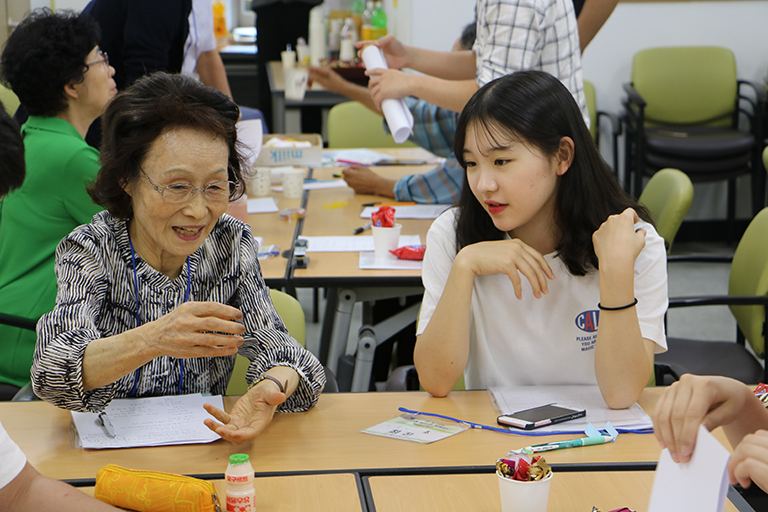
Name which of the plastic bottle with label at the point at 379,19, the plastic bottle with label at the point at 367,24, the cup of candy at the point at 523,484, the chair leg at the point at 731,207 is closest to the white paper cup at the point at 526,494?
the cup of candy at the point at 523,484

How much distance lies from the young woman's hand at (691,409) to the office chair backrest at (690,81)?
451cm

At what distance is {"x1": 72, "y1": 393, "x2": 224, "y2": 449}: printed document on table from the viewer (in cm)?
130

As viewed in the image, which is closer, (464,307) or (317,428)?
(317,428)

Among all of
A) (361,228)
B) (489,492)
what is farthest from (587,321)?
(361,228)

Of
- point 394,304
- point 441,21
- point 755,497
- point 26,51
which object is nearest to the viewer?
point 755,497

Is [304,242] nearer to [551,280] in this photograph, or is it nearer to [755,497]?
[551,280]

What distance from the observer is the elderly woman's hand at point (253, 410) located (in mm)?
1265

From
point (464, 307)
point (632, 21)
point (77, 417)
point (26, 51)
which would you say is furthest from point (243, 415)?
point (632, 21)

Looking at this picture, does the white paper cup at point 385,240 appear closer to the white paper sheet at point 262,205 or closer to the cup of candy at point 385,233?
the cup of candy at point 385,233

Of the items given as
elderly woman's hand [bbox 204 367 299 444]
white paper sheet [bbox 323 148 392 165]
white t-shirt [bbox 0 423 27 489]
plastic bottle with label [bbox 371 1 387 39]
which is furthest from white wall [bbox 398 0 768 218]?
white t-shirt [bbox 0 423 27 489]

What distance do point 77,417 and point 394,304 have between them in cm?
187

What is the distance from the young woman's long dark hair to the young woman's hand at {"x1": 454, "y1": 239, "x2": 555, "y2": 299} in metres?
0.12

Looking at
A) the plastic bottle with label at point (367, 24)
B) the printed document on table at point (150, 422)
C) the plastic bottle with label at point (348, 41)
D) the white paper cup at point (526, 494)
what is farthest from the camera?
the plastic bottle with label at point (367, 24)

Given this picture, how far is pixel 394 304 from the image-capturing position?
314cm
